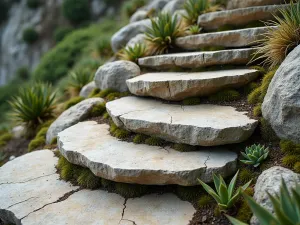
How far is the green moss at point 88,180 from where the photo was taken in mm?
3508

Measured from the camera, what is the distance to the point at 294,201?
6.73 feet

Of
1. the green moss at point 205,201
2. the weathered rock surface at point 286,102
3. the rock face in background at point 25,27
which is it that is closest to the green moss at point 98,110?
the green moss at point 205,201

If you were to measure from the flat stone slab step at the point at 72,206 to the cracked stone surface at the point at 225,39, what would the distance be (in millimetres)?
2890

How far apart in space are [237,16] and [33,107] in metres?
4.49

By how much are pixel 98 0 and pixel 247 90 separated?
1782 cm

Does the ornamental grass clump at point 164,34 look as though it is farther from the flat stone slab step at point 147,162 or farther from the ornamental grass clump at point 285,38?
the flat stone slab step at point 147,162

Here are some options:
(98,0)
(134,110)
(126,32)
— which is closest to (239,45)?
(134,110)

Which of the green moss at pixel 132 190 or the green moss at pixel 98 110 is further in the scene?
the green moss at pixel 98 110

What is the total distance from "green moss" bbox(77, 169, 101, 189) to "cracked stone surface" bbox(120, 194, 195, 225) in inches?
21.4

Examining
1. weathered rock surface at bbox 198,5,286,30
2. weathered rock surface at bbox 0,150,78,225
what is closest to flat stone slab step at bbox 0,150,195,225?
weathered rock surface at bbox 0,150,78,225

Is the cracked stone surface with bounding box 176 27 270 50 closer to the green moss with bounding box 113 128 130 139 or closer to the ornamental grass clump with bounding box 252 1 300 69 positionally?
the ornamental grass clump with bounding box 252 1 300 69


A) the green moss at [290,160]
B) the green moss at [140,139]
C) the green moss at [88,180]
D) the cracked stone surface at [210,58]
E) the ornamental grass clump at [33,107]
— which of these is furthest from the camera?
the ornamental grass clump at [33,107]

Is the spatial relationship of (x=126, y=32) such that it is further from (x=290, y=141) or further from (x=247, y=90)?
(x=290, y=141)

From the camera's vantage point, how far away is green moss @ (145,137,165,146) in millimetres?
3609
